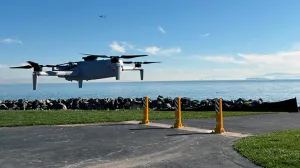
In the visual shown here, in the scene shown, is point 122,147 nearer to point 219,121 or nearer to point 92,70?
point 219,121

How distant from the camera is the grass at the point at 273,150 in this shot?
8766mm

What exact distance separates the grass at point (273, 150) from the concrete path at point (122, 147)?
0.34 metres

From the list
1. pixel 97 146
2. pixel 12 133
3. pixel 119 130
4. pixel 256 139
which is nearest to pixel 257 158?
pixel 256 139

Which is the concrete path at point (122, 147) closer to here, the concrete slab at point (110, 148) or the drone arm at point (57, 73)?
the concrete slab at point (110, 148)

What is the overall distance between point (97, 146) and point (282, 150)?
554 centimetres

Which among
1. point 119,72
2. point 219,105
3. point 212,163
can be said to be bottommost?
point 212,163

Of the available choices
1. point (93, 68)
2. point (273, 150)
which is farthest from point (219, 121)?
point (93, 68)

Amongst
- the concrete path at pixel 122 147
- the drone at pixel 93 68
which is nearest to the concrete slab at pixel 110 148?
the concrete path at pixel 122 147

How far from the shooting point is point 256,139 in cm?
1243

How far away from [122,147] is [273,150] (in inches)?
176

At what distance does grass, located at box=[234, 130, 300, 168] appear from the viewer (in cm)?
877

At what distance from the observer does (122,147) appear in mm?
11477

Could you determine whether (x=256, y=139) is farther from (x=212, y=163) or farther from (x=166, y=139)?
(x=212, y=163)

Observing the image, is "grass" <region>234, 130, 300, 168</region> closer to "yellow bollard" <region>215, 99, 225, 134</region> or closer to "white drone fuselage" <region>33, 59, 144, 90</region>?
"yellow bollard" <region>215, 99, 225, 134</region>
